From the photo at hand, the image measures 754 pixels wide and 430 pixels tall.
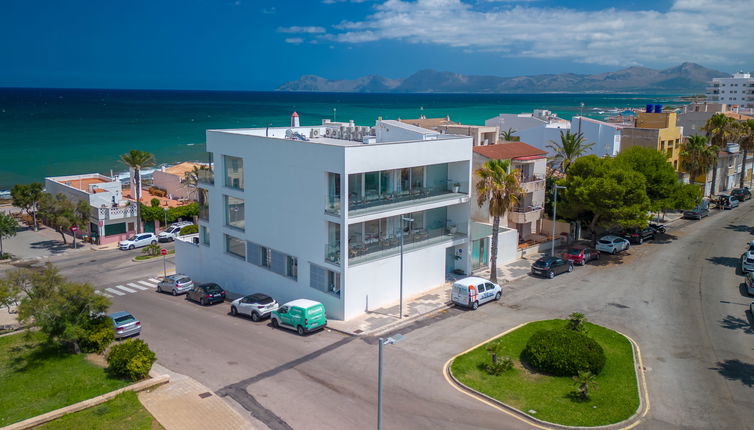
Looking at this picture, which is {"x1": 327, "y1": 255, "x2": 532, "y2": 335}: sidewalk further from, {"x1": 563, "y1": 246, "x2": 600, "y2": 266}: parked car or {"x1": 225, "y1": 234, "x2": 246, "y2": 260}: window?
{"x1": 225, "y1": 234, "x2": 246, "y2": 260}: window

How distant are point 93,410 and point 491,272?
75.7 ft

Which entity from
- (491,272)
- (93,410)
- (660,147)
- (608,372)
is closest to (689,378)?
(608,372)

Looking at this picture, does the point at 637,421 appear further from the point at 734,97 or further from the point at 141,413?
the point at 734,97

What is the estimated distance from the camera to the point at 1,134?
144 m

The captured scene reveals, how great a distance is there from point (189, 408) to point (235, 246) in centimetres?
1761

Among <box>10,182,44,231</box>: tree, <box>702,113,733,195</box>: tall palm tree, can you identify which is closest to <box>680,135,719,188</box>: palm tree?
<box>702,113,733,195</box>: tall palm tree

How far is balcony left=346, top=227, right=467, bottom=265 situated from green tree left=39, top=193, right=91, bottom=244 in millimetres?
34251

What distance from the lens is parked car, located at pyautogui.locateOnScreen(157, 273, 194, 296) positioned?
1478 inches

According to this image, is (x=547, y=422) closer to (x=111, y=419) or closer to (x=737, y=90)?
(x=111, y=419)

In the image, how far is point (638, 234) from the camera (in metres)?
45.7

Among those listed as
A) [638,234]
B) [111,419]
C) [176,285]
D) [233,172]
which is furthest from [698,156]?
[111,419]

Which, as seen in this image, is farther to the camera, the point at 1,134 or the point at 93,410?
the point at 1,134

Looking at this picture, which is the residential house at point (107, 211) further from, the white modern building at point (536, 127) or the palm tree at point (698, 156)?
the palm tree at point (698, 156)

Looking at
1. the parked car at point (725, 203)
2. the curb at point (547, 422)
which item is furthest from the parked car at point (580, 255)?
the parked car at point (725, 203)
